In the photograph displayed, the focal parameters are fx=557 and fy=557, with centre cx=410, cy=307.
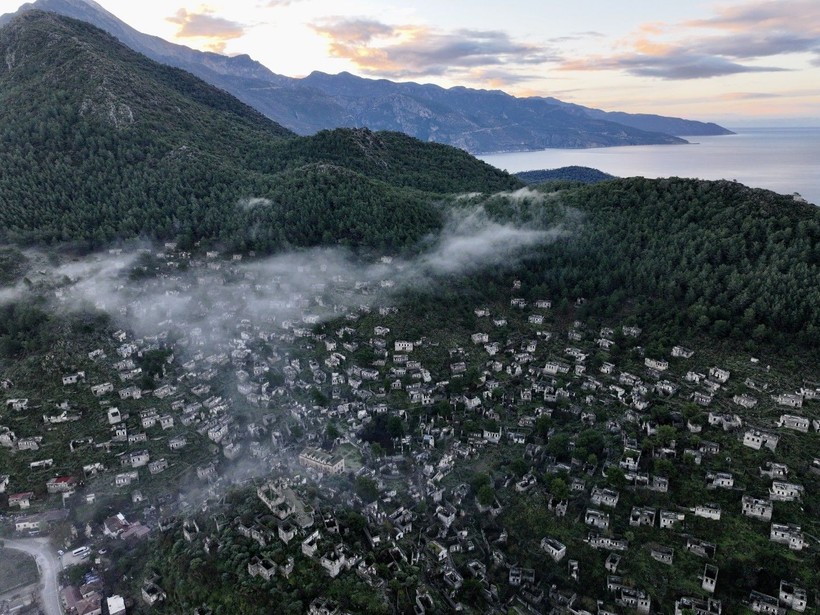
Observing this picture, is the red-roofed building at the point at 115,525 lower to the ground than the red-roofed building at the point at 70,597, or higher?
higher

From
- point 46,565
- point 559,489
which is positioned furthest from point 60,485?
point 559,489

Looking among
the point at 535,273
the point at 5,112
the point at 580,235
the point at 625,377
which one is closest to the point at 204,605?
the point at 625,377

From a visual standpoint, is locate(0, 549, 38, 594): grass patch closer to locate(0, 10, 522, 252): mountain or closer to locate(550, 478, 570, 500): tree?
locate(550, 478, 570, 500): tree

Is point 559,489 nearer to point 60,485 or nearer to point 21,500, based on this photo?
point 60,485

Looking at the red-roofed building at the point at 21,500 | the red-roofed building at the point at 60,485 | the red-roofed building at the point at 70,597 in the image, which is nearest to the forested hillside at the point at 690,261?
the red-roofed building at the point at 60,485

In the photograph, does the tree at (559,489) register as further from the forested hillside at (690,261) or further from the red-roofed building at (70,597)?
the red-roofed building at (70,597)

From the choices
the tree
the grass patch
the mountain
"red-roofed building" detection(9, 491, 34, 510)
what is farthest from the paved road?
the mountain

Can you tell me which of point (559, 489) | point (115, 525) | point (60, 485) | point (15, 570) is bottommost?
point (15, 570)
